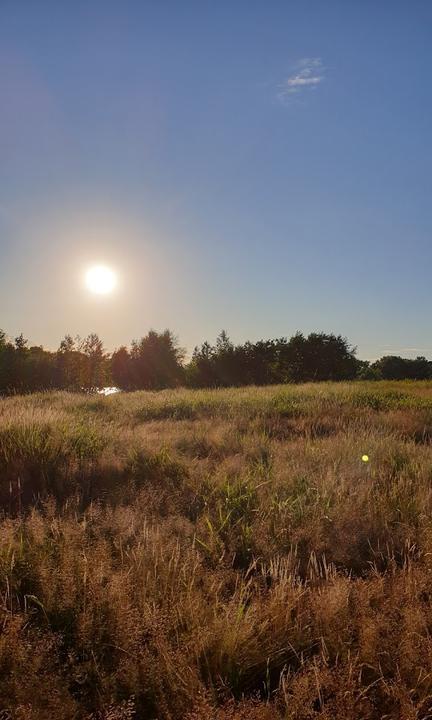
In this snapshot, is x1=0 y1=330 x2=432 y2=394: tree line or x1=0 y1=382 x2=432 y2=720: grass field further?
x1=0 y1=330 x2=432 y2=394: tree line

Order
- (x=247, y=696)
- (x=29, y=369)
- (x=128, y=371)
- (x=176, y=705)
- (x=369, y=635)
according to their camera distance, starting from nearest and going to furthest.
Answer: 1. (x=176, y=705)
2. (x=247, y=696)
3. (x=369, y=635)
4. (x=29, y=369)
5. (x=128, y=371)

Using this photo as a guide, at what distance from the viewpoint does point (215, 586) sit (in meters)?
3.25

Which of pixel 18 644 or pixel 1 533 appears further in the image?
pixel 1 533

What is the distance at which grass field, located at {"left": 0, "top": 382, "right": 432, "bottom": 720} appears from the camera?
7.57 ft

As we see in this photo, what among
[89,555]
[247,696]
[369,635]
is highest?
[89,555]

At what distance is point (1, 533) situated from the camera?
374cm

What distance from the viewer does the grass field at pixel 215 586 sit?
7.57 ft

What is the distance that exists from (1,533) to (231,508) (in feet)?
7.38

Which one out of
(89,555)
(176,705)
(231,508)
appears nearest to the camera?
(176,705)

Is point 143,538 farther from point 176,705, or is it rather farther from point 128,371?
point 128,371

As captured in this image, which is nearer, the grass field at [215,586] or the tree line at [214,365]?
the grass field at [215,586]

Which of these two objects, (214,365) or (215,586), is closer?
(215,586)

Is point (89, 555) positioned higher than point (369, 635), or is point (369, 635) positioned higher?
point (89, 555)

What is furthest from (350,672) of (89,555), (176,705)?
(89,555)
